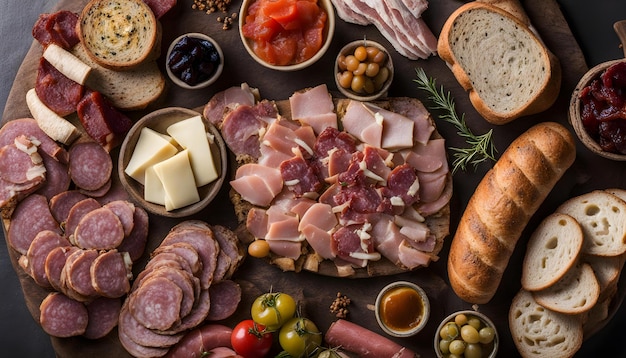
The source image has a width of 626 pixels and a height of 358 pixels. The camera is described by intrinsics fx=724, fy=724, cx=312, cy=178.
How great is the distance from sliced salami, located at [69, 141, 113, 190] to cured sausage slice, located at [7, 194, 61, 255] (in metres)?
0.22

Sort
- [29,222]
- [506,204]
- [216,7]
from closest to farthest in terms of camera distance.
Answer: [506,204] → [29,222] → [216,7]

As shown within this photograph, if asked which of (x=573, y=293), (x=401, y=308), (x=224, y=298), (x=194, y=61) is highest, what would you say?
(x=194, y=61)

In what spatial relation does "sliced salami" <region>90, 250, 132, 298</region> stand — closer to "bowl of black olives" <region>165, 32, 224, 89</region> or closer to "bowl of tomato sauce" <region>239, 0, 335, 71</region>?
"bowl of black olives" <region>165, 32, 224, 89</region>

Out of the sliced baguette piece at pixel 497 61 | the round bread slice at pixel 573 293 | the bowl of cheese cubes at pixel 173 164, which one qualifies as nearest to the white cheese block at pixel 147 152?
the bowl of cheese cubes at pixel 173 164

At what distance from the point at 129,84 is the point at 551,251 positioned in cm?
252

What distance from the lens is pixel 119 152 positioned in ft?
13.6

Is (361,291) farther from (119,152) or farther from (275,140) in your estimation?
(119,152)

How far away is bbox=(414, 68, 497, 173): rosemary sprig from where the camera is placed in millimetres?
4031

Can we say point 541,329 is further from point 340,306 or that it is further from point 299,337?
point 299,337

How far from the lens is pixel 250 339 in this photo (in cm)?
388

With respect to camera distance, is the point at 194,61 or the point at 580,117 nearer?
the point at 580,117

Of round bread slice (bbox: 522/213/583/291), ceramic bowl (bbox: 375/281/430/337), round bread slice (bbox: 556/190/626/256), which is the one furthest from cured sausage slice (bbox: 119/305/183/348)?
round bread slice (bbox: 556/190/626/256)

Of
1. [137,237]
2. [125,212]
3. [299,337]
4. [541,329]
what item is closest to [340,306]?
[299,337]

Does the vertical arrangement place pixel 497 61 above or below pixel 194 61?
below
